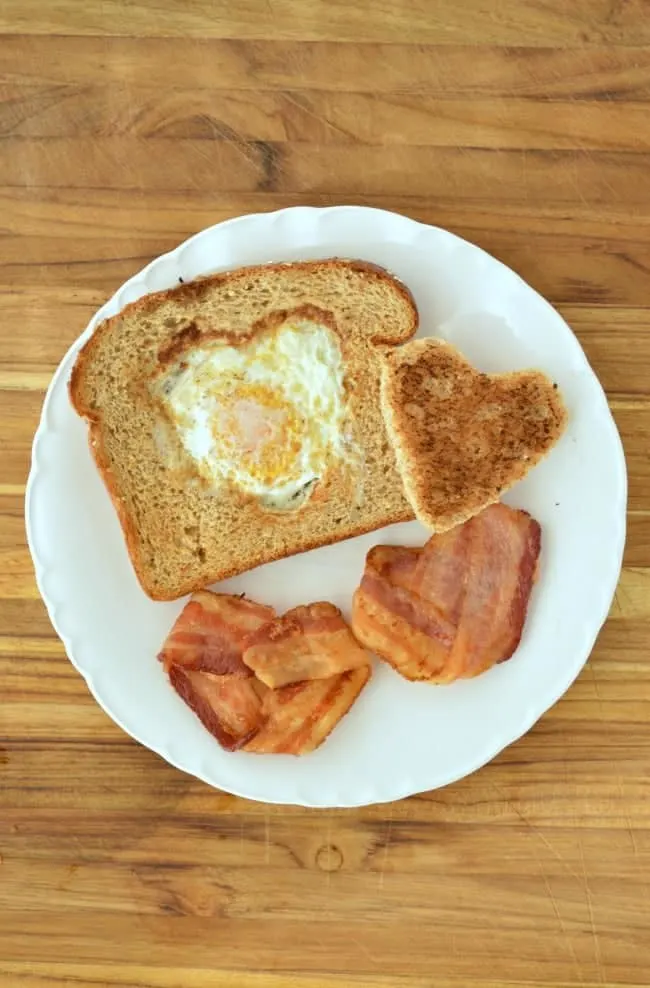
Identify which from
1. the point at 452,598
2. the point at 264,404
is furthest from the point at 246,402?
the point at 452,598

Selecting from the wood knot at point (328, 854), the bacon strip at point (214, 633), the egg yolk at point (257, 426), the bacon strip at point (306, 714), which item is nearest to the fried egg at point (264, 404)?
the egg yolk at point (257, 426)

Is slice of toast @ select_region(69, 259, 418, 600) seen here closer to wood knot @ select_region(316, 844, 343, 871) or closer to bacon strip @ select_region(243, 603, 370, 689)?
bacon strip @ select_region(243, 603, 370, 689)

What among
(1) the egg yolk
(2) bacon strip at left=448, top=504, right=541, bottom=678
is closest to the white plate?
(2) bacon strip at left=448, top=504, right=541, bottom=678

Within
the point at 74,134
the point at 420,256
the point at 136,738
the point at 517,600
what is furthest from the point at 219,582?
the point at 74,134

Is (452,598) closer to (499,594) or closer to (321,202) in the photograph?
(499,594)

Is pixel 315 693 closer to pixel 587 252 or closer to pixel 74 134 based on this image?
pixel 587 252

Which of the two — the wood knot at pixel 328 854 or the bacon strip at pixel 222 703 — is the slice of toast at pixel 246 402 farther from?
the wood knot at pixel 328 854
